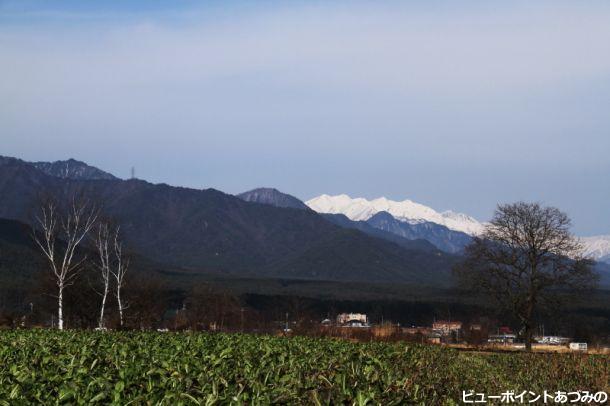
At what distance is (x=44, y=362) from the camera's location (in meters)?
17.6

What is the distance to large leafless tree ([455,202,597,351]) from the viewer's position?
79562mm

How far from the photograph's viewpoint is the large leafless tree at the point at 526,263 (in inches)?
3132

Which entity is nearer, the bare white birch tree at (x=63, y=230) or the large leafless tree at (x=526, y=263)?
the bare white birch tree at (x=63, y=230)

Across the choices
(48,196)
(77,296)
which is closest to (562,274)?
(48,196)

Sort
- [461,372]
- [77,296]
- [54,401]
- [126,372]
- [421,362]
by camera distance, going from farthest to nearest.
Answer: [77,296] < [461,372] < [421,362] < [126,372] < [54,401]

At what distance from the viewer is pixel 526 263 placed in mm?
81375

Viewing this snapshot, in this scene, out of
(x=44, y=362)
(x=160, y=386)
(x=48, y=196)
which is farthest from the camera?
(x=48, y=196)

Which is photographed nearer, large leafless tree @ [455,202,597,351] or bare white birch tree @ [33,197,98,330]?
bare white birch tree @ [33,197,98,330]

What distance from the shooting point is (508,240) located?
85750 mm

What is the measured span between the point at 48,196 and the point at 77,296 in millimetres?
27777

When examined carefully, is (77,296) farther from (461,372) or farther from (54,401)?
(54,401)

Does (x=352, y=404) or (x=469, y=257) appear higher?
(x=469, y=257)

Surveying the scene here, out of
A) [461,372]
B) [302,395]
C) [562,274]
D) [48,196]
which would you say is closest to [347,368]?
[302,395]

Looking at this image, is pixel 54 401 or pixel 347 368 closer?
pixel 54 401
